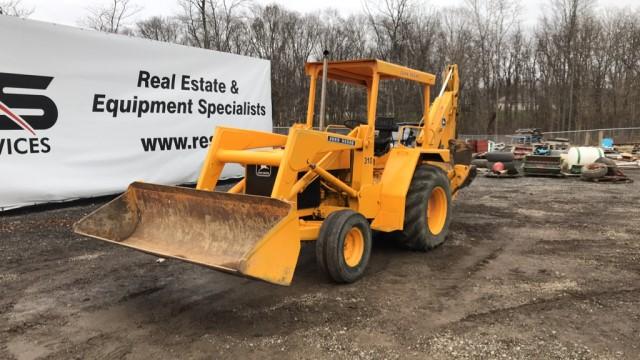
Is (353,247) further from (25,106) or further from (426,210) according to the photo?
(25,106)

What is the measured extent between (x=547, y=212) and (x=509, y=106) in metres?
39.2

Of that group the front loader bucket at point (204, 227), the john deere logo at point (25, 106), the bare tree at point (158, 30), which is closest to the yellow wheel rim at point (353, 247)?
the front loader bucket at point (204, 227)

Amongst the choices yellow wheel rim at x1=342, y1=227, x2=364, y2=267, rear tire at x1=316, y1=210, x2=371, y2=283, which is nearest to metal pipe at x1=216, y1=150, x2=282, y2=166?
rear tire at x1=316, y1=210, x2=371, y2=283

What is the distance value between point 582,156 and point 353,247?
12.3 m

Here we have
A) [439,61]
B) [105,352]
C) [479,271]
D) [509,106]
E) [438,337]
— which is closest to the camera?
[105,352]

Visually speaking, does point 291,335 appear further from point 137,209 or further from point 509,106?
point 509,106

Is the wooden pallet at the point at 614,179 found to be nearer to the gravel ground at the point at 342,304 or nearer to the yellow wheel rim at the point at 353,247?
the gravel ground at the point at 342,304

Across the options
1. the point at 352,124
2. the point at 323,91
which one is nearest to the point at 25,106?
the point at 352,124

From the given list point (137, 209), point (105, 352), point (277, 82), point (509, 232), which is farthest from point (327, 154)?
point (277, 82)

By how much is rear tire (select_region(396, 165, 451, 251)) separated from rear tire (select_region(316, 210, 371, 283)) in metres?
1.04

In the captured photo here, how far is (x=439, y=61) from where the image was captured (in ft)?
125

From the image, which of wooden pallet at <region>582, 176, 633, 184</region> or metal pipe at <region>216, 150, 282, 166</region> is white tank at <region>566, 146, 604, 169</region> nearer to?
wooden pallet at <region>582, 176, 633, 184</region>

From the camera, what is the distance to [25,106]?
24.8 ft

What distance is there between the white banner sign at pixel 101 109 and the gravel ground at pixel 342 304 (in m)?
1.38
